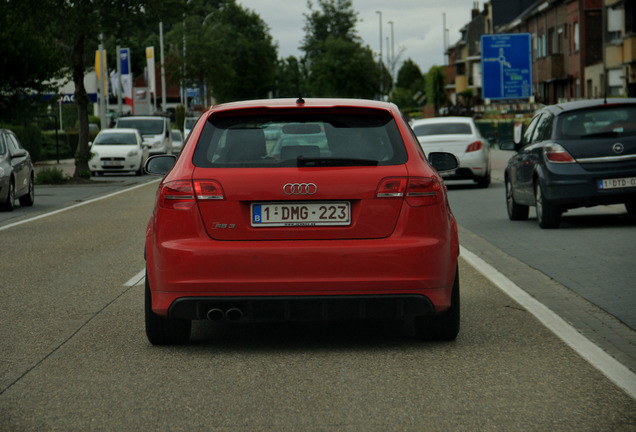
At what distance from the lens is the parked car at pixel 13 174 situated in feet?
64.7

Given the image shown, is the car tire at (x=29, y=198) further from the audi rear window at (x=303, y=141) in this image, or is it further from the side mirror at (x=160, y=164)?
the audi rear window at (x=303, y=141)

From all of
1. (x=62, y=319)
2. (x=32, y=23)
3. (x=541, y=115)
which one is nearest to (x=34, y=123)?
(x=32, y=23)

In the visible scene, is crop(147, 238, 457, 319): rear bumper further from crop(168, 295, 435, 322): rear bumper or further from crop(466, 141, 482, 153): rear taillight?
crop(466, 141, 482, 153): rear taillight

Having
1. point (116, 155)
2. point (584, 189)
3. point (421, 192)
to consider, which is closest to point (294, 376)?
point (421, 192)

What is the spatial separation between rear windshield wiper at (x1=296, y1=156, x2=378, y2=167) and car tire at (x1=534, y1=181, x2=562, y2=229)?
26.8ft

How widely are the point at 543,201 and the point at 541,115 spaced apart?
1.55 m

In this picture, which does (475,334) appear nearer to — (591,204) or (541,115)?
(591,204)

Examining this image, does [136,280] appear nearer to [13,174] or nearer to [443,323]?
[443,323]

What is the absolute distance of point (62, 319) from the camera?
7785 mm

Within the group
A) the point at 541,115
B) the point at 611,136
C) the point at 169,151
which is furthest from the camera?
the point at 169,151

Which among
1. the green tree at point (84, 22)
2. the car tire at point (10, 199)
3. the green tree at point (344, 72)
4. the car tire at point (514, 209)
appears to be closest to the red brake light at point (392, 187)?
the car tire at point (514, 209)

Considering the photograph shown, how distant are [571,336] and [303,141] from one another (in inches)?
81.2

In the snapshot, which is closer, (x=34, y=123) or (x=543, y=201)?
(x=543, y=201)

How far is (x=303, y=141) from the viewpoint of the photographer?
Answer: 623 centimetres
